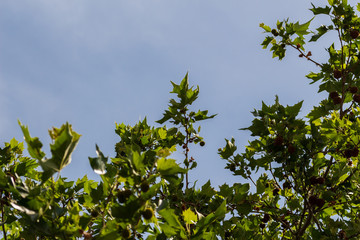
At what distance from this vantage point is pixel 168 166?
278 centimetres

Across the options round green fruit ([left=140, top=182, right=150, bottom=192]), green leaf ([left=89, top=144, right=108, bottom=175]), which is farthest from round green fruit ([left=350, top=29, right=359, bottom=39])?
green leaf ([left=89, top=144, right=108, bottom=175])

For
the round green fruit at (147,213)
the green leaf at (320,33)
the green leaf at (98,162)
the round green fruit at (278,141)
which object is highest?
the green leaf at (320,33)

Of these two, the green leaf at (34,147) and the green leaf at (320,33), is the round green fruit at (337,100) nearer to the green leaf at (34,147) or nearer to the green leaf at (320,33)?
the green leaf at (320,33)

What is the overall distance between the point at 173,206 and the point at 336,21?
4403 millimetres

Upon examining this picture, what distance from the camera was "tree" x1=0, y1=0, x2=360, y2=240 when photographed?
273 centimetres

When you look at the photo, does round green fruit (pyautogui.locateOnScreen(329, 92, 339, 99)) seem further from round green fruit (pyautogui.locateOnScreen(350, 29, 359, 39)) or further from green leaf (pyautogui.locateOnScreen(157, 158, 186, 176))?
green leaf (pyautogui.locateOnScreen(157, 158, 186, 176))

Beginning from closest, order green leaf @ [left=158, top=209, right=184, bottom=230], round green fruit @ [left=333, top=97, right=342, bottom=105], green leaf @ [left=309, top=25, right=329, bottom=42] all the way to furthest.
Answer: green leaf @ [left=158, top=209, right=184, bottom=230] < round green fruit @ [left=333, top=97, right=342, bottom=105] < green leaf @ [left=309, top=25, right=329, bottom=42]

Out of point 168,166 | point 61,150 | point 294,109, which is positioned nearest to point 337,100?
point 294,109

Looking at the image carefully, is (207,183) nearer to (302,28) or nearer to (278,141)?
(278,141)

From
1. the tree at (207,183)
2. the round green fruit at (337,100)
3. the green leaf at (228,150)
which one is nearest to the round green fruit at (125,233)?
the tree at (207,183)

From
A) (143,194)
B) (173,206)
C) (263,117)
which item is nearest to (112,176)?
(143,194)

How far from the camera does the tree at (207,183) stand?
273 centimetres

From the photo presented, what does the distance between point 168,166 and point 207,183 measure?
8.41ft

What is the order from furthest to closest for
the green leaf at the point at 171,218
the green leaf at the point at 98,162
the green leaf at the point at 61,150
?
the green leaf at the point at 171,218, the green leaf at the point at 98,162, the green leaf at the point at 61,150
